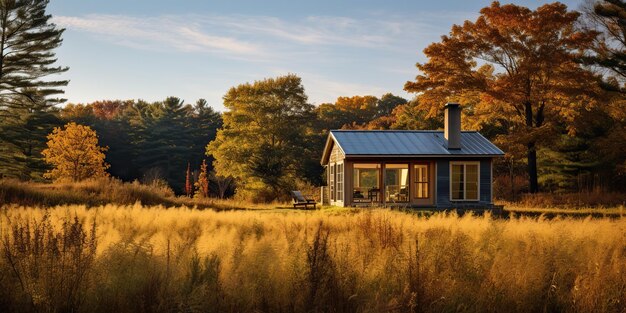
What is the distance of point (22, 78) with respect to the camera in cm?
4012

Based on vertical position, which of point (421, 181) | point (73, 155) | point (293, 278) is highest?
point (73, 155)

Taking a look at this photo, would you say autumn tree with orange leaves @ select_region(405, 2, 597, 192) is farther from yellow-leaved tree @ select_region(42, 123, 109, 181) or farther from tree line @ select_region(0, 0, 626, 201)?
yellow-leaved tree @ select_region(42, 123, 109, 181)

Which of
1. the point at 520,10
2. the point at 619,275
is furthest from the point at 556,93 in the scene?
the point at 619,275

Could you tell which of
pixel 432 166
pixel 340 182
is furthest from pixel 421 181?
pixel 340 182

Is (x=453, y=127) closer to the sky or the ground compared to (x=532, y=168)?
closer to the sky

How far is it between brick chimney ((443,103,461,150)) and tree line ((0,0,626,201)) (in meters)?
4.66

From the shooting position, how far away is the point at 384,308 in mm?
5520

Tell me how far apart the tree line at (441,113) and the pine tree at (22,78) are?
74mm

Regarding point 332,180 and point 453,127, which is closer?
point 453,127

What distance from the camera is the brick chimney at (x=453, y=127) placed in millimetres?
25156

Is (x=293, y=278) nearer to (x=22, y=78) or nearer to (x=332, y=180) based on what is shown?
(x=332, y=180)

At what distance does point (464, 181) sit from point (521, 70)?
7.83 meters

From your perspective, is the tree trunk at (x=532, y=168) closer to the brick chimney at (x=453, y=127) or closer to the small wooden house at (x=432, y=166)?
the small wooden house at (x=432, y=166)

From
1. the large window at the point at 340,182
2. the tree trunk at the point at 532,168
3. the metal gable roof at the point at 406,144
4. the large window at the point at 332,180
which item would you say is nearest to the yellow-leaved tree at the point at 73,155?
the large window at the point at 332,180
